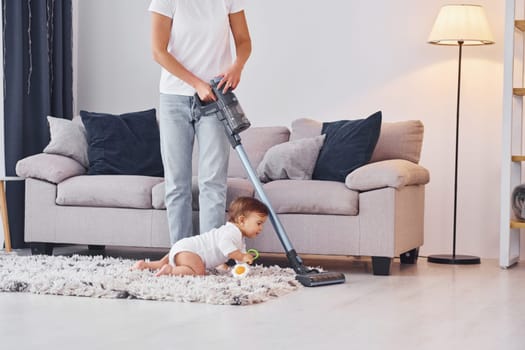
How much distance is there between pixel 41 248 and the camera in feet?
14.8

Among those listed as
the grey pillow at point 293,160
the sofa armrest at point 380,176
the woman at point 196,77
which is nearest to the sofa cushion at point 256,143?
the grey pillow at point 293,160

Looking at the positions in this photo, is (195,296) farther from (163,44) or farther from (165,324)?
(163,44)

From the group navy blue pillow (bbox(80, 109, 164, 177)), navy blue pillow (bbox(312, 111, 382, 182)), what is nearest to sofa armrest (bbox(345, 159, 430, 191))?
navy blue pillow (bbox(312, 111, 382, 182))

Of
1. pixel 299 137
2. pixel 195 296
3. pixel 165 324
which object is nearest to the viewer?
pixel 165 324

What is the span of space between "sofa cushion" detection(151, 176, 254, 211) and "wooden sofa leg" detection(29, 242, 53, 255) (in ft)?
2.22

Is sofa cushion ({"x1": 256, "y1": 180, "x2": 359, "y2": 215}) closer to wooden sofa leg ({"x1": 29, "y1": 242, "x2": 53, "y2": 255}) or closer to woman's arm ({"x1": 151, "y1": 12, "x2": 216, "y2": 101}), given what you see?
woman's arm ({"x1": 151, "y1": 12, "x2": 216, "y2": 101})

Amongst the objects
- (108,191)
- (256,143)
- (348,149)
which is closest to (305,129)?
(256,143)

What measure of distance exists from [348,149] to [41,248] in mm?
1629

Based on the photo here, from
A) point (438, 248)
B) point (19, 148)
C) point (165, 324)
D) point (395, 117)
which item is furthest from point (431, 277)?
point (19, 148)

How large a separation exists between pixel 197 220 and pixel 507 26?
1.77 metres

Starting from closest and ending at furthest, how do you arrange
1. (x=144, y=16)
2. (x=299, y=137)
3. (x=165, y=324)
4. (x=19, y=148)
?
(x=165, y=324) < (x=299, y=137) < (x=19, y=148) < (x=144, y=16)

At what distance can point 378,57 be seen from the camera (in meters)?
5.04

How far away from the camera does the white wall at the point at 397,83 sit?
4848 mm

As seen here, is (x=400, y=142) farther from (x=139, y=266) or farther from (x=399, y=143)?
(x=139, y=266)
